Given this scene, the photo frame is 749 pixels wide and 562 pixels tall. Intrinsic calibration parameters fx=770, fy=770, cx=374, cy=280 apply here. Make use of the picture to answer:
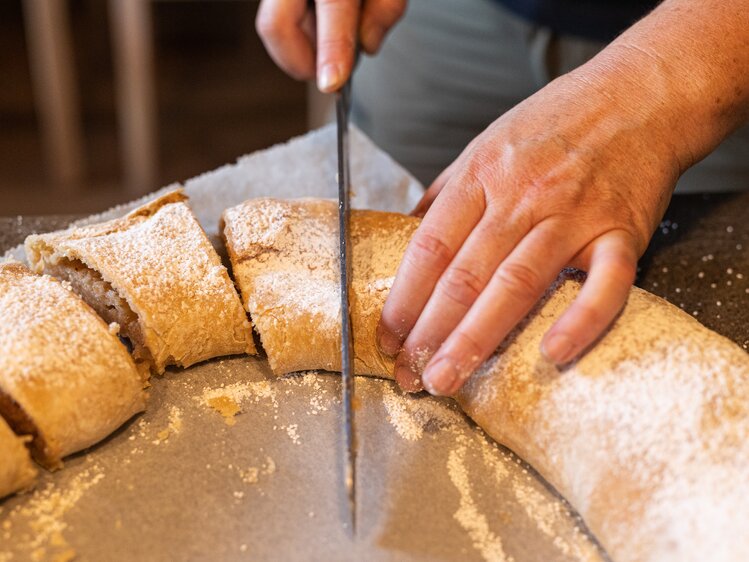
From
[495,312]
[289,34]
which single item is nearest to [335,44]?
[289,34]

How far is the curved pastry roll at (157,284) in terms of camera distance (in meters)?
1.23

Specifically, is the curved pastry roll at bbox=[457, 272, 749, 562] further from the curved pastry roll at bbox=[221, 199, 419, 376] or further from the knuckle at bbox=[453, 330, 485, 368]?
the curved pastry roll at bbox=[221, 199, 419, 376]

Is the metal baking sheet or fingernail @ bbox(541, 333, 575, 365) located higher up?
fingernail @ bbox(541, 333, 575, 365)

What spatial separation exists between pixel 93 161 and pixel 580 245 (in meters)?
3.13

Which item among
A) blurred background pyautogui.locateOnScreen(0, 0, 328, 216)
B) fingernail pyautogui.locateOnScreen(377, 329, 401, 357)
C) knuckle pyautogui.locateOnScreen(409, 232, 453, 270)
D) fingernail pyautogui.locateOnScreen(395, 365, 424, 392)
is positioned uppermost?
knuckle pyautogui.locateOnScreen(409, 232, 453, 270)

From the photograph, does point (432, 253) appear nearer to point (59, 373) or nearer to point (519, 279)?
point (519, 279)

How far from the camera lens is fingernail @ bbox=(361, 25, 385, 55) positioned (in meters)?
1.77

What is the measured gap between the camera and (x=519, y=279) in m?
1.12

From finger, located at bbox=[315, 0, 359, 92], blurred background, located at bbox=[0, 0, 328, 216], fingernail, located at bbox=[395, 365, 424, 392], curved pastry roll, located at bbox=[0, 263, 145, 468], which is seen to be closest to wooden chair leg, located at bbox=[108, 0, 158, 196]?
blurred background, located at bbox=[0, 0, 328, 216]

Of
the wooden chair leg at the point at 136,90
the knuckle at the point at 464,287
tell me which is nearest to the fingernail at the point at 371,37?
the knuckle at the point at 464,287

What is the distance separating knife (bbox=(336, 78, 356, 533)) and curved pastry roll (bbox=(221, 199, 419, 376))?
0.09ft

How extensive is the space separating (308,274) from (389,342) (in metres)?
0.20

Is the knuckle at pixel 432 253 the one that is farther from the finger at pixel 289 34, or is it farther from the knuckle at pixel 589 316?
the finger at pixel 289 34

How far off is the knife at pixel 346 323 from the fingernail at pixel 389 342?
5 centimetres
